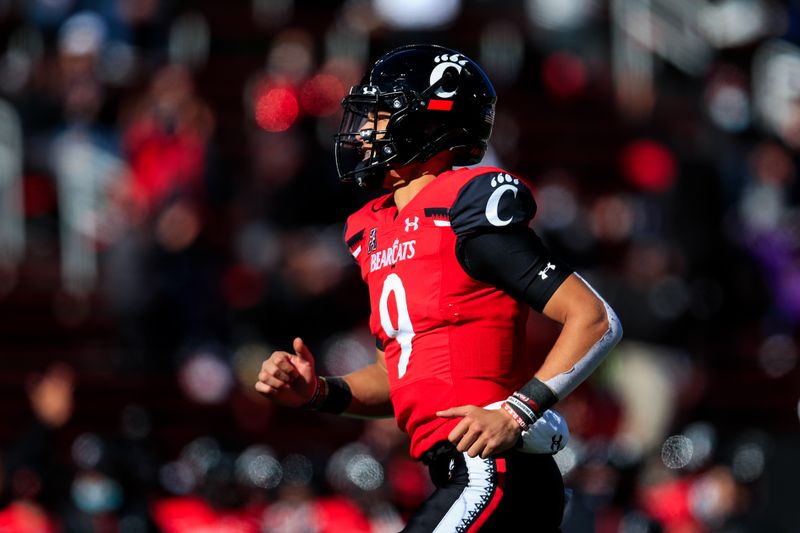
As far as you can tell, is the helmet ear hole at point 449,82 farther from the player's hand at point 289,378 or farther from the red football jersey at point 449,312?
the player's hand at point 289,378

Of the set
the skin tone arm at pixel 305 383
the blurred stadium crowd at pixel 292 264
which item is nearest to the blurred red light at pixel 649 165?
the blurred stadium crowd at pixel 292 264

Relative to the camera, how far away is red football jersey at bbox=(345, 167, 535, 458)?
4703 mm

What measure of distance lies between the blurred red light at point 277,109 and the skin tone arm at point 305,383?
731cm

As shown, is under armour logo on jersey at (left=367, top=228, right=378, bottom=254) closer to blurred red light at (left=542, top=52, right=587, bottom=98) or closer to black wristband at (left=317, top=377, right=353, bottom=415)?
black wristband at (left=317, top=377, right=353, bottom=415)

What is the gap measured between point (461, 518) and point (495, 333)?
58 centimetres

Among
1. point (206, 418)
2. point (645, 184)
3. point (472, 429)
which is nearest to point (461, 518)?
point (472, 429)

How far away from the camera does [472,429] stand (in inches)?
173

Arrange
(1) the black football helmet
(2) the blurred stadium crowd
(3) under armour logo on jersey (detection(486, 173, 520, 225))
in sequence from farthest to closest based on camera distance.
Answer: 1. (2) the blurred stadium crowd
2. (1) the black football helmet
3. (3) under armour logo on jersey (detection(486, 173, 520, 225))

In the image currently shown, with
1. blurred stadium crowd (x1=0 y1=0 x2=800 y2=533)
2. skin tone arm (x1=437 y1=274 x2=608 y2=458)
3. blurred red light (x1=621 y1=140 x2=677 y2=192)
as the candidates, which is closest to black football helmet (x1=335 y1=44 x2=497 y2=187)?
skin tone arm (x1=437 y1=274 x2=608 y2=458)

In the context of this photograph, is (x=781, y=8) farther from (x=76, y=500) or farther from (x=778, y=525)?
(x=76, y=500)

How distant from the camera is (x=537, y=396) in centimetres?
451

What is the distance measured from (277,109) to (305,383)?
7810mm

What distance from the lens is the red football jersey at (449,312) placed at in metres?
4.70

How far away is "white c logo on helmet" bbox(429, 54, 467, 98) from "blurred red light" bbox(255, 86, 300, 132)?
7521mm
